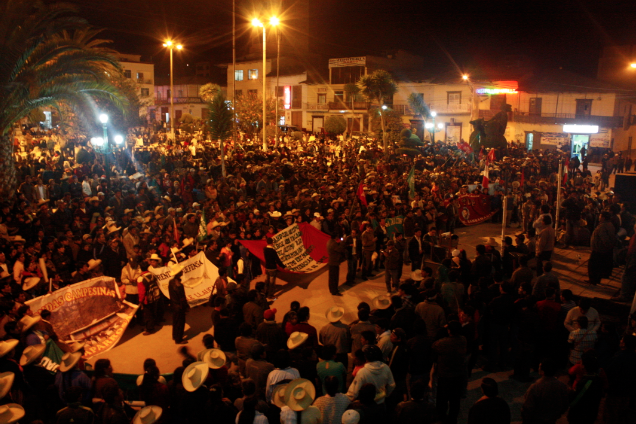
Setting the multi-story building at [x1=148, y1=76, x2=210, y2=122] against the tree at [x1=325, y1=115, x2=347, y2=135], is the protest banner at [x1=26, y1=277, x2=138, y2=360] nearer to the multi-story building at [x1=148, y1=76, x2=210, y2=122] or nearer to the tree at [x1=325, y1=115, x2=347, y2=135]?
the tree at [x1=325, y1=115, x2=347, y2=135]

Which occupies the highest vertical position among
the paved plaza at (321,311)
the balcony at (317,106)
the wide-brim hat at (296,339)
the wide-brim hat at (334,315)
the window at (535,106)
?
the balcony at (317,106)

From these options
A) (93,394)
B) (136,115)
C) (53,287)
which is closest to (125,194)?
(53,287)

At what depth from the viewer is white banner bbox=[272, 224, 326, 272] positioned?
11336mm

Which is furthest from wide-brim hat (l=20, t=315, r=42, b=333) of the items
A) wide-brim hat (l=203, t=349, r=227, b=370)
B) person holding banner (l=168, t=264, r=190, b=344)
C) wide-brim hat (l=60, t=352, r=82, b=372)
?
wide-brim hat (l=203, t=349, r=227, b=370)

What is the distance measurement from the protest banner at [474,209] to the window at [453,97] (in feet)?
116

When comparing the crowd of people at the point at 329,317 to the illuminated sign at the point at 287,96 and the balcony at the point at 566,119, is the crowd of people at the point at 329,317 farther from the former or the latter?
the illuminated sign at the point at 287,96

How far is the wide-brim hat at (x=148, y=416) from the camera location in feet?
15.6

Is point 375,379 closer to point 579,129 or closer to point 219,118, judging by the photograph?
point 219,118

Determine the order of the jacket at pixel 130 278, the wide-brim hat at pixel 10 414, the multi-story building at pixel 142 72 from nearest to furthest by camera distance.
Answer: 1. the wide-brim hat at pixel 10 414
2. the jacket at pixel 130 278
3. the multi-story building at pixel 142 72

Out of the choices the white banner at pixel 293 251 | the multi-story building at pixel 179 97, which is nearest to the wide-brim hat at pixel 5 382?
the white banner at pixel 293 251

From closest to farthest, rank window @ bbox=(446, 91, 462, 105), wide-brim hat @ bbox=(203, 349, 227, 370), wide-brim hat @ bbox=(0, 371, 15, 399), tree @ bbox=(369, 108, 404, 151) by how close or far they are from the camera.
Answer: wide-brim hat @ bbox=(0, 371, 15, 399) < wide-brim hat @ bbox=(203, 349, 227, 370) < tree @ bbox=(369, 108, 404, 151) < window @ bbox=(446, 91, 462, 105)

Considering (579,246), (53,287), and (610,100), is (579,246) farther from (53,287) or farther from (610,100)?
(610,100)

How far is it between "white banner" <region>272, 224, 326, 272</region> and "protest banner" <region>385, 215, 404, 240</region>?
2.33 metres

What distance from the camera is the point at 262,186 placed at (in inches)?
697
